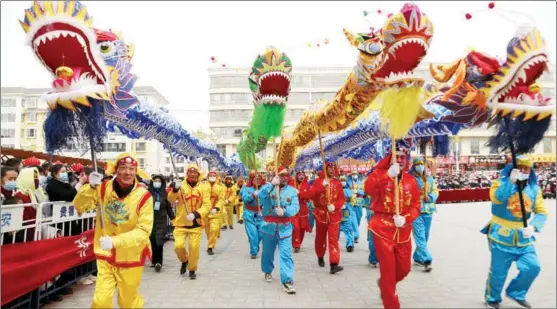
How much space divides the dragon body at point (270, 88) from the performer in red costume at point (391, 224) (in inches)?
63.6

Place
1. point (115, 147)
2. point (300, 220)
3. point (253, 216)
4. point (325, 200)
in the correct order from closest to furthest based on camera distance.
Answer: point (325, 200) < point (253, 216) < point (300, 220) < point (115, 147)

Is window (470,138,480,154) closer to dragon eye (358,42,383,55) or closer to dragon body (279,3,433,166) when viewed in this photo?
dragon body (279,3,433,166)

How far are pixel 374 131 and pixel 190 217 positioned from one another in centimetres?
336

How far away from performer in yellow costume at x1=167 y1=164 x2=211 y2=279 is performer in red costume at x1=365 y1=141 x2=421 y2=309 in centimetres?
271

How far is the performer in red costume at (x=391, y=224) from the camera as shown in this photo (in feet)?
14.6

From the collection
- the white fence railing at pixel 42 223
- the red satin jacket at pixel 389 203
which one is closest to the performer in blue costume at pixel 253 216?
the white fence railing at pixel 42 223

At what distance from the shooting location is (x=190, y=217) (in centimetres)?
621

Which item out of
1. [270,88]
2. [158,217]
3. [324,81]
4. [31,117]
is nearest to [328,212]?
[270,88]

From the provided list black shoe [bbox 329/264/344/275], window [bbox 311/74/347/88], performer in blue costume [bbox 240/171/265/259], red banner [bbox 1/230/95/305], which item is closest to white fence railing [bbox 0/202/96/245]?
red banner [bbox 1/230/95/305]

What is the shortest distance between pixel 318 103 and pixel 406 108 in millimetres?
2965

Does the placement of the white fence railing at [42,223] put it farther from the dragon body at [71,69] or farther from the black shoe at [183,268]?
the black shoe at [183,268]

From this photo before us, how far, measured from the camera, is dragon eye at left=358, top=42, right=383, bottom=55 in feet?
14.8

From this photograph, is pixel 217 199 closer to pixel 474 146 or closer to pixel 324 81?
pixel 324 81

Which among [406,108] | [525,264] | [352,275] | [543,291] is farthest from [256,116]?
[543,291]
